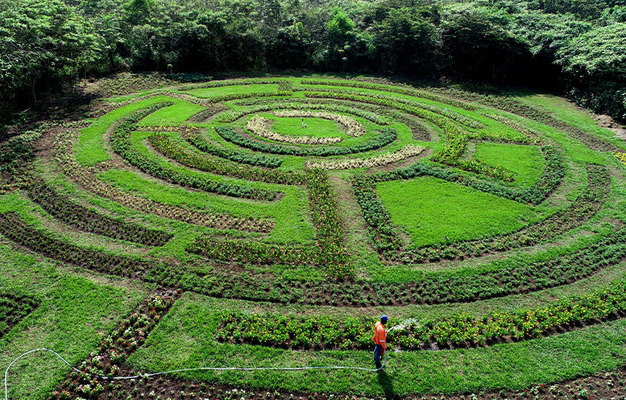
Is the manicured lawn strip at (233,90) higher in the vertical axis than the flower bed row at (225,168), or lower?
higher

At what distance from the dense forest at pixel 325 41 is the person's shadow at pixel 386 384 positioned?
41.8 meters

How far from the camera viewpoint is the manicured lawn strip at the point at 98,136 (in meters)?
31.9

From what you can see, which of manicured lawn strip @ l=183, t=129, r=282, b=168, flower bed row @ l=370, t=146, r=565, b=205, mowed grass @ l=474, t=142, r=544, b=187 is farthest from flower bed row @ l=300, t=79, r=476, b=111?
manicured lawn strip @ l=183, t=129, r=282, b=168

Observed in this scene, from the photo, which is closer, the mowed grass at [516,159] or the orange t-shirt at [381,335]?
the orange t-shirt at [381,335]

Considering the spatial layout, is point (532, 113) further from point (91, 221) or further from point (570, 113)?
point (91, 221)

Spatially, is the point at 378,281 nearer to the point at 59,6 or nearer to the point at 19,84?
the point at 19,84

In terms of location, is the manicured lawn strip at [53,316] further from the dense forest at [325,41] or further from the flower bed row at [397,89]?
the flower bed row at [397,89]

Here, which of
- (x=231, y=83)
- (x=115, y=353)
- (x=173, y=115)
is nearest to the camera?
(x=115, y=353)

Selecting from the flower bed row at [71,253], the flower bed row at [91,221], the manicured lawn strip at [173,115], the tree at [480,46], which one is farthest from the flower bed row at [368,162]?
the tree at [480,46]

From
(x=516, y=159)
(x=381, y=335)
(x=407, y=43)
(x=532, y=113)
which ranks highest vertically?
(x=407, y=43)

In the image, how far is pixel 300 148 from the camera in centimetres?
3500

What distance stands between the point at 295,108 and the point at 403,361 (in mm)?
35051

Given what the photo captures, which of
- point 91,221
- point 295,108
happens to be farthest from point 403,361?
point 295,108

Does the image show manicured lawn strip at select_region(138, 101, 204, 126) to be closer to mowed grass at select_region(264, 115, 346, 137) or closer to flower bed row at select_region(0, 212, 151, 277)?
mowed grass at select_region(264, 115, 346, 137)
